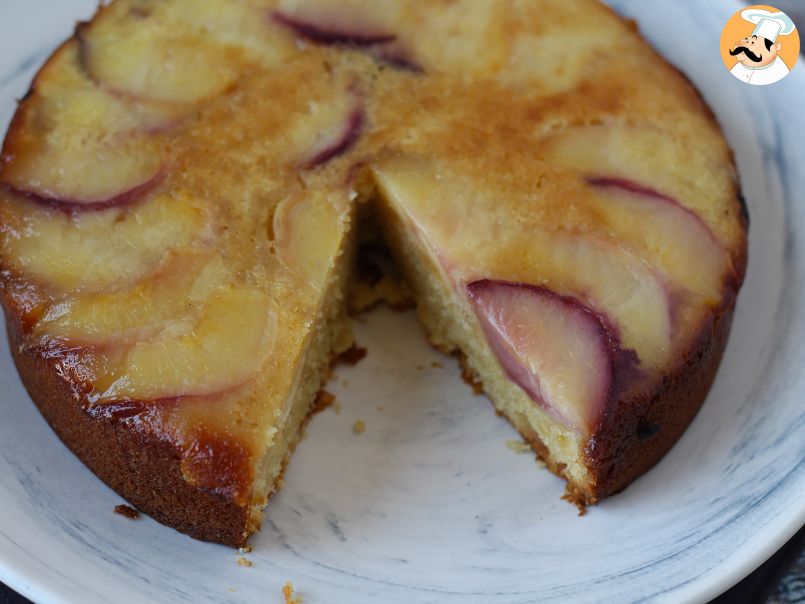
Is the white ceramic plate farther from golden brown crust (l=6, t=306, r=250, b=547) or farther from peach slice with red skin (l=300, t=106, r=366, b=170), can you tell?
peach slice with red skin (l=300, t=106, r=366, b=170)

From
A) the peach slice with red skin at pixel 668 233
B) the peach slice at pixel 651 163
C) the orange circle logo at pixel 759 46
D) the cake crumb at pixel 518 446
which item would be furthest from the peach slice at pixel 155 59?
the orange circle logo at pixel 759 46

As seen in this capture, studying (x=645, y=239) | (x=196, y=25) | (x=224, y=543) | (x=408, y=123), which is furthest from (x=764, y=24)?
(x=224, y=543)

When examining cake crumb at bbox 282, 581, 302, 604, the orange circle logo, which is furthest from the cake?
the orange circle logo

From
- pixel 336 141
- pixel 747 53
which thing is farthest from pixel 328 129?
pixel 747 53

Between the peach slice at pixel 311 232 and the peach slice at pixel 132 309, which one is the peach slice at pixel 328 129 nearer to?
the peach slice at pixel 311 232

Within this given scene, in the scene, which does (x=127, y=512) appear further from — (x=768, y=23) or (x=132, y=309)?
(x=768, y=23)

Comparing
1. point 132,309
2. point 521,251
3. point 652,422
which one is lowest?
point 652,422

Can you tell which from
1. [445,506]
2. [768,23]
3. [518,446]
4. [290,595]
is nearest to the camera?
[290,595]
